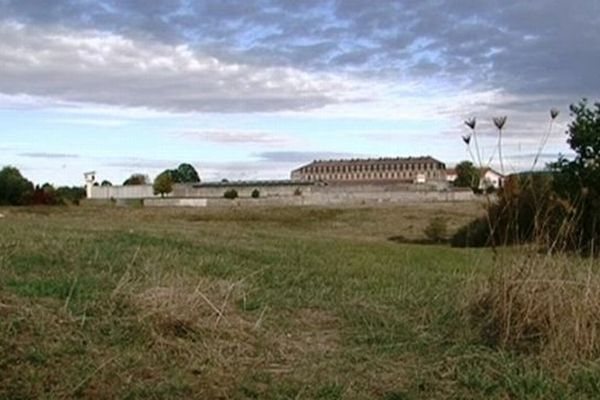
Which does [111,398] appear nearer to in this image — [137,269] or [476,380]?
[476,380]

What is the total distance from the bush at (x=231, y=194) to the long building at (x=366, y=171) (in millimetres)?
16252

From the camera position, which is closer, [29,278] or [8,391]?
[8,391]

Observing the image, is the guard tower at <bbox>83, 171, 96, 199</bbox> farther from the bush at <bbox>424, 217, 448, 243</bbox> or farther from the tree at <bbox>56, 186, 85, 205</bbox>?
the bush at <bbox>424, 217, 448, 243</bbox>

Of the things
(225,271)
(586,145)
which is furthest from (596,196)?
(225,271)

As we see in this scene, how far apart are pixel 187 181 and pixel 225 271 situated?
363 feet

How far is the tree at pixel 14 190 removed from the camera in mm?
66875

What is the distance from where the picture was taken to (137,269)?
8891 millimetres

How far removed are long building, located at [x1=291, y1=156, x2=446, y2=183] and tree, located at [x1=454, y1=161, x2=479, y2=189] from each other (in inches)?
3030

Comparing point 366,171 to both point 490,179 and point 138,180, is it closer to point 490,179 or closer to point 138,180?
point 138,180

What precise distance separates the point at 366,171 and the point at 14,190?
54.5 m

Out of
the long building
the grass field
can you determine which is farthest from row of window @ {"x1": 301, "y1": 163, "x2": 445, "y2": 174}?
the grass field

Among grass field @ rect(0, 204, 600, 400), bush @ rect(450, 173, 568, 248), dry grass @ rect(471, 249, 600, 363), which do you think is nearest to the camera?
grass field @ rect(0, 204, 600, 400)

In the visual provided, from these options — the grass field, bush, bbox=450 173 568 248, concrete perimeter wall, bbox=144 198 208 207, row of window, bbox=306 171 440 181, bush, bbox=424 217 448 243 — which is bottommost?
bush, bbox=424 217 448 243

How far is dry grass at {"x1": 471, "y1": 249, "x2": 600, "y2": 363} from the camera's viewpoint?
567 centimetres
